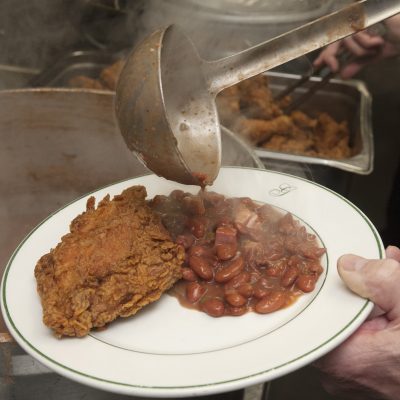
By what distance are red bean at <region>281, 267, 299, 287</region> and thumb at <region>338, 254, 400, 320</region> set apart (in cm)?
21

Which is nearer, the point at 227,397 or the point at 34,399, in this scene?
the point at 34,399

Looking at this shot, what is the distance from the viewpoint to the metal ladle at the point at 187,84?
189 cm

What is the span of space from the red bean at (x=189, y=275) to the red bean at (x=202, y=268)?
15 mm

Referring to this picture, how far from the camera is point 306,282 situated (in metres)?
1.98

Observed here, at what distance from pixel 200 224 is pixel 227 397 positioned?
74 centimetres

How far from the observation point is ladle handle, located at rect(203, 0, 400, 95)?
2.03 meters

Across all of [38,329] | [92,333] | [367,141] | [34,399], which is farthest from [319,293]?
[367,141]

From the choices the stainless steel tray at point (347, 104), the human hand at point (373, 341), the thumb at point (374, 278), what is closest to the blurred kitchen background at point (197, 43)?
the stainless steel tray at point (347, 104)

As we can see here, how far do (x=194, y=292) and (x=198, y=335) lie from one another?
0.21 m

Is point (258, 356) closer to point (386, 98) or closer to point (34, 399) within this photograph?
point (34, 399)

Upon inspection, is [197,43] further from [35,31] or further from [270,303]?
[270,303]

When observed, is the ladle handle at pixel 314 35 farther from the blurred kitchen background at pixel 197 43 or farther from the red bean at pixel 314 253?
the blurred kitchen background at pixel 197 43

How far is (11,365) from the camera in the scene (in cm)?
177

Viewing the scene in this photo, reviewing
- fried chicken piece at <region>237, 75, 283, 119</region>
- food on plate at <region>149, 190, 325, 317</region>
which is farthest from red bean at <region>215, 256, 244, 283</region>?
fried chicken piece at <region>237, 75, 283, 119</region>
